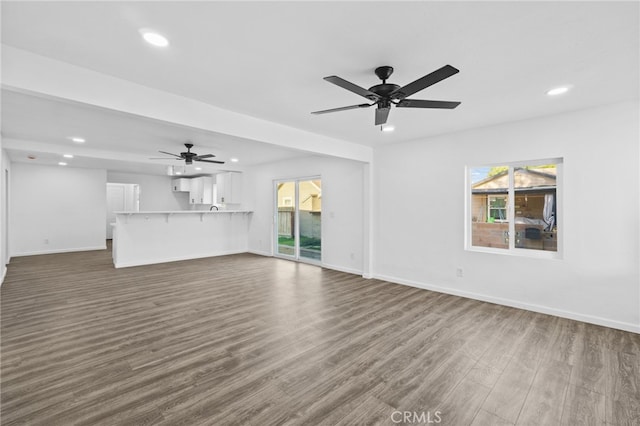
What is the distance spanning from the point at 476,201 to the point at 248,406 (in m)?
4.06

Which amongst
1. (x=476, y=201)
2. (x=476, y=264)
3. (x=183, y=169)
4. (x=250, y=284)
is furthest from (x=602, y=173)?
(x=183, y=169)

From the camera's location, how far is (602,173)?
3352 mm

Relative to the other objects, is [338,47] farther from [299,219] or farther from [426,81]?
[299,219]

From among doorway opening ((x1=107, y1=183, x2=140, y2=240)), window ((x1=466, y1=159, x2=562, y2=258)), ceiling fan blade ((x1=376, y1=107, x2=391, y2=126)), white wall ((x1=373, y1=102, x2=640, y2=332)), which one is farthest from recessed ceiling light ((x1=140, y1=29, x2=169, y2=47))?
doorway opening ((x1=107, y1=183, x2=140, y2=240))

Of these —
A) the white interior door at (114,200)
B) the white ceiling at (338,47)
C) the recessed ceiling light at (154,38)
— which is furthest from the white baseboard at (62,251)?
the recessed ceiling light at (154,38)

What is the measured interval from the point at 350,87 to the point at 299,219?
5268 mm

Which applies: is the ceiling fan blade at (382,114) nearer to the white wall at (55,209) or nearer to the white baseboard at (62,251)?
the white wall at (55,209)

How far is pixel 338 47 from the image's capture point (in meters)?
2.14

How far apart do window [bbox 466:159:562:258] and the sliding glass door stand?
3.26 metres

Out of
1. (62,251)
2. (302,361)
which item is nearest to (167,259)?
(62,251)

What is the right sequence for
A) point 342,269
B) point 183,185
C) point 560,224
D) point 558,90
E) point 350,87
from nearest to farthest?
point 350,87 → point 558,90 → point 560,224 → point 342,269 → point 183,185

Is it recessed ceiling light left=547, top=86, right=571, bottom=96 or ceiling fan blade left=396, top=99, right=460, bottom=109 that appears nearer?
ceiling fan blade left=396, top=99, right=460, bottom=109

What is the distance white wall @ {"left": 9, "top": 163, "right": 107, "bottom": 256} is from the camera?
752cm

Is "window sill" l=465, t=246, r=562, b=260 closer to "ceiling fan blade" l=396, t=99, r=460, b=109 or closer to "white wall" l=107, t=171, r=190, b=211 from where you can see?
"ceiling fan blade" l=396, t=99, r=460, b=109
